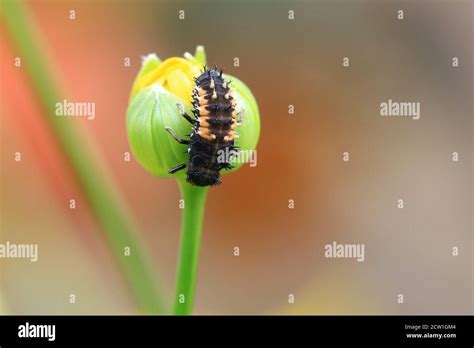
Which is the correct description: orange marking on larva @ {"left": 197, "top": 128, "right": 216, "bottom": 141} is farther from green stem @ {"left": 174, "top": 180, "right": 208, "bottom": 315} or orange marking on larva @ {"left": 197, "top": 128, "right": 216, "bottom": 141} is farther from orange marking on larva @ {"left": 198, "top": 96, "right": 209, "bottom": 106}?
green stem @ {"left": 174, "top": 180, "right": 208, "bottom": 315}

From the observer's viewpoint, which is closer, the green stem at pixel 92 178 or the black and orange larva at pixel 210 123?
the black and orange larva at pixel 210 123

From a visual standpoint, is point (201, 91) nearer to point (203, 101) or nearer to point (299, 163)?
point (203, 101)

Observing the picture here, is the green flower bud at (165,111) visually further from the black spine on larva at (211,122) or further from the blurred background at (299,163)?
the blurred background at (299,163)

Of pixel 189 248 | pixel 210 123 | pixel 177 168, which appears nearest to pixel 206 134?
pixel 210 123

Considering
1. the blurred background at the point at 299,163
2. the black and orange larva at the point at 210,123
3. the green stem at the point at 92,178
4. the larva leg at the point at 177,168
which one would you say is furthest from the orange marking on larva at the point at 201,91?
the blurred background at the point at 299,163

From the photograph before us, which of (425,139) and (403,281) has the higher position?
(425,139)
